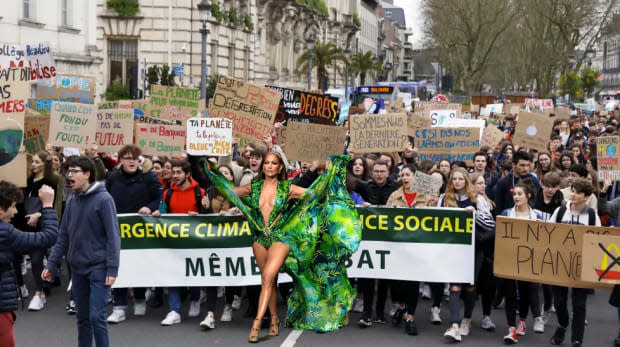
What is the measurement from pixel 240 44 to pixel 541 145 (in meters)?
29.0

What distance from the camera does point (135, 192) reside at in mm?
10188

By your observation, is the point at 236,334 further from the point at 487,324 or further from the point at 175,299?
the point at 487,324

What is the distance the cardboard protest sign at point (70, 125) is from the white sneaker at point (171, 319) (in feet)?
12.3

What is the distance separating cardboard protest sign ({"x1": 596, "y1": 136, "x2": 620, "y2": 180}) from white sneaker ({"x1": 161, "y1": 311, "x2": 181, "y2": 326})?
16.8 ft

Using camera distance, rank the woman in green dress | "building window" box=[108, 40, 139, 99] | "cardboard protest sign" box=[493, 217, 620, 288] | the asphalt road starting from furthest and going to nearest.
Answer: "building window" box=[108, 40, 139, 99] < the asphalt road < "cardboard protest sign" box=[493, 217, 620, 288] < the woman in green dress

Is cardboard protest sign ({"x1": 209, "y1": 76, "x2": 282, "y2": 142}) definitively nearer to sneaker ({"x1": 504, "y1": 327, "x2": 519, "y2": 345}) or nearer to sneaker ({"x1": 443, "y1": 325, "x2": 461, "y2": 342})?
sneaker ({"x1": 443, "y1": 325, "x2": 461, "y2": 342})

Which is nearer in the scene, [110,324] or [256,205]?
[256,205]

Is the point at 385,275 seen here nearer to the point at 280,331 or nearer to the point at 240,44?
the point at 280,331

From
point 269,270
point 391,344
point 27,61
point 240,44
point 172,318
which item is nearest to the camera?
point 269,270

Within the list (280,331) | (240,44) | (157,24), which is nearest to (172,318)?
(280,331)

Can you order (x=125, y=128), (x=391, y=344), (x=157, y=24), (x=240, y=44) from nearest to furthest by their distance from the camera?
(x=391, y=344) → (x=125, y=128) → (x=157, y=24) → (x=240, y=44)

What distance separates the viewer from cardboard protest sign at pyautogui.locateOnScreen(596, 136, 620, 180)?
11297 millimetres

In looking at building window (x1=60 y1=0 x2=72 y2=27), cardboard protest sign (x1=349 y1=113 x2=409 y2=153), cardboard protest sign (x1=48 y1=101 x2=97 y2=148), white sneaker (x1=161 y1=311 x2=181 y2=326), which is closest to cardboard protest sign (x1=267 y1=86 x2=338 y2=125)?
cardboard protest sign (x1=349 y1=113 x2=409 y2=153)

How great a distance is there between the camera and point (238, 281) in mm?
9805
